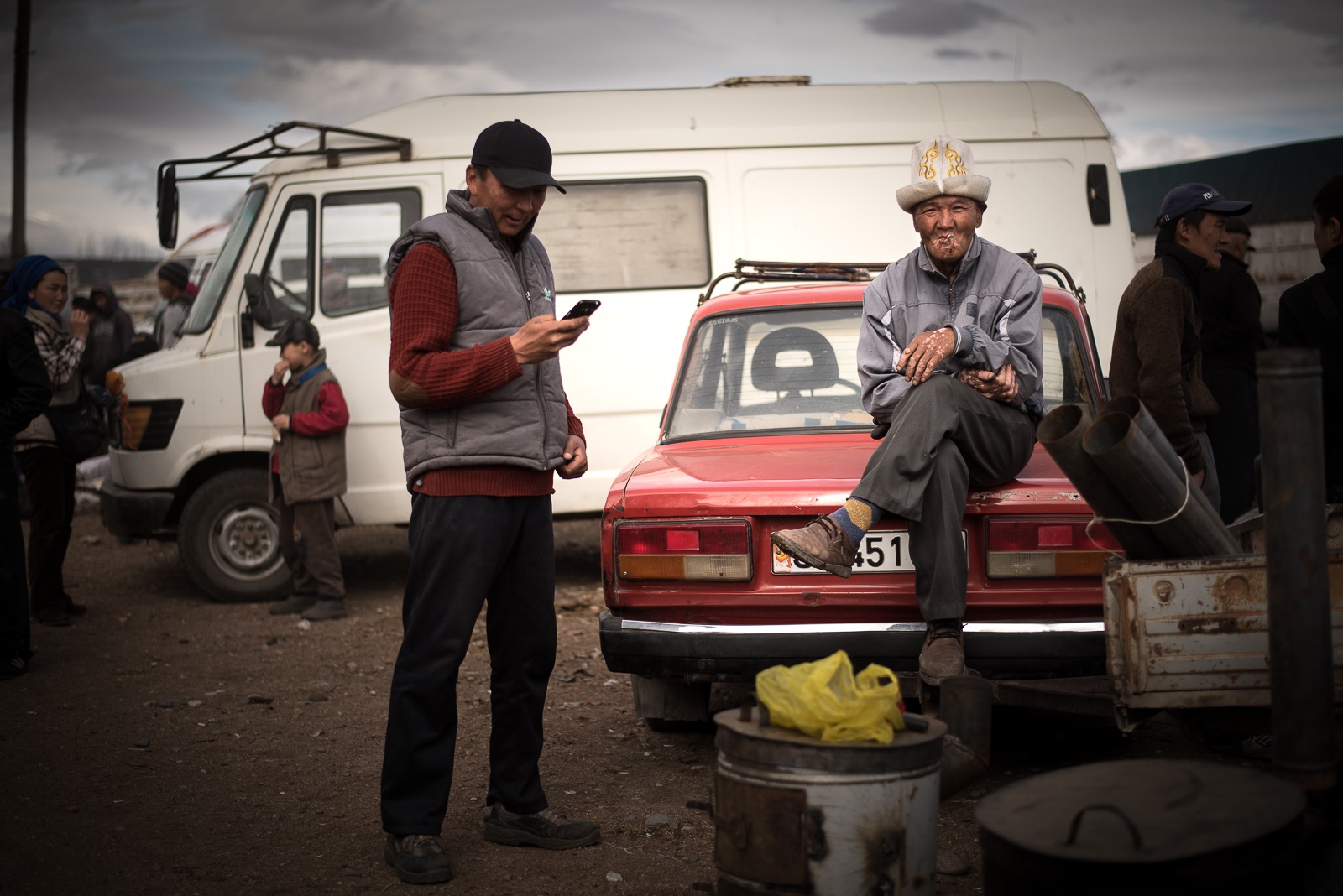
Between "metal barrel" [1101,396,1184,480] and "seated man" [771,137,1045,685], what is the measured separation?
0.73 metres

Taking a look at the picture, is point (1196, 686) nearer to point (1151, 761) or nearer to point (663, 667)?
point (1151, 761)

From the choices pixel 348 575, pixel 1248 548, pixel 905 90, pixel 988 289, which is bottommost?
pixel 348 575

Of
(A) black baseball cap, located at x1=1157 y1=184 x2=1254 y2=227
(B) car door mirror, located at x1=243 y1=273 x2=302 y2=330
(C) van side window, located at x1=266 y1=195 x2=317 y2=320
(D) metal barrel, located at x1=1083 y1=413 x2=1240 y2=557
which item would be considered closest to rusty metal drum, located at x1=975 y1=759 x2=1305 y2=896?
(D) metal barrel, located at x1=1083 y1=413 x2=1240 y2=557

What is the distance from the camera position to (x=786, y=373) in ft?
16.4

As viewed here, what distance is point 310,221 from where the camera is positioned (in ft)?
26.7

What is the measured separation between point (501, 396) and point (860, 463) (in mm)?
1380

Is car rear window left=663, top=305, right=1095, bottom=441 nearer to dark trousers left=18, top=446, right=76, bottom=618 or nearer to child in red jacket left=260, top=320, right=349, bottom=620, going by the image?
child in red jacket left=260, top=320, right=349, bottom=620

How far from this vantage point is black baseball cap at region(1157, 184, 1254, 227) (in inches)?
205

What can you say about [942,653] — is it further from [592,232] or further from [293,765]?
[592,232]

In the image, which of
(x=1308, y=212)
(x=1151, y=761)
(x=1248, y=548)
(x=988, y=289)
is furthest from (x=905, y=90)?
(x=1308, y=212)

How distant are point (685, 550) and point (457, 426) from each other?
96 centimetres

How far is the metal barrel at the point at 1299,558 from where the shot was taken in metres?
2.59

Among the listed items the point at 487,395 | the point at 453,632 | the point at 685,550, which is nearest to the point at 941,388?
the point at 685,550

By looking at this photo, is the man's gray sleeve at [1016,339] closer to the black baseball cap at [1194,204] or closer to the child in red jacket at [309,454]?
the black baseball cap at [1194,204]
